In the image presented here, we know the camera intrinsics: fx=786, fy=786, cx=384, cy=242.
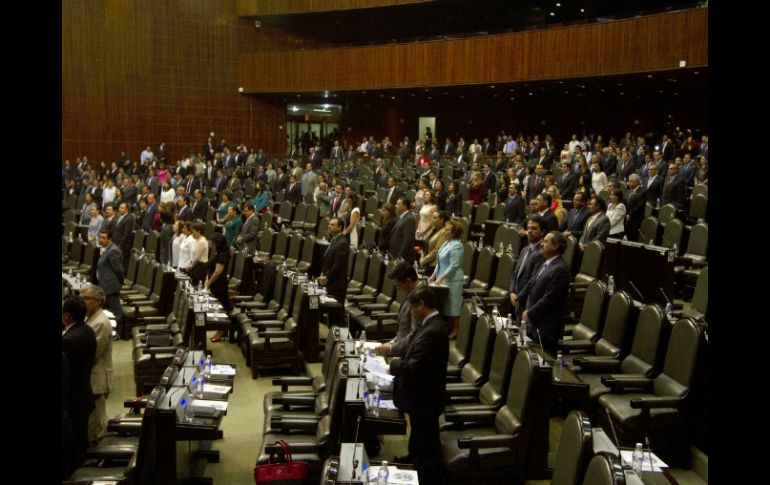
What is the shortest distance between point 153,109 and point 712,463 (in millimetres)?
25515

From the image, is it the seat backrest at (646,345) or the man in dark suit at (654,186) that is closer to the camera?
the seat backrest at (646,345)

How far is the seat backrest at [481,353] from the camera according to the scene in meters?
5.40

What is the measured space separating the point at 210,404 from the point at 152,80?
22173 millimetres

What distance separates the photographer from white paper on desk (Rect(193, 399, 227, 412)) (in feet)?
16.3

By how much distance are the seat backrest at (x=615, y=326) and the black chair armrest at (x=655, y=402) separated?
3.26ft

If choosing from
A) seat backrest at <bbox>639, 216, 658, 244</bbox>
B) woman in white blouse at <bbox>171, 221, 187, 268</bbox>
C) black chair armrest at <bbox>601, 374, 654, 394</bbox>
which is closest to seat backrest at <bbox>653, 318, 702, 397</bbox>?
black chair armrest at <bbox>601, 374, 654, 394</bbox>

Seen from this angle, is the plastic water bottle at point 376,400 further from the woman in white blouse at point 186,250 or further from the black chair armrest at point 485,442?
the woman in white blouse at point 186,250

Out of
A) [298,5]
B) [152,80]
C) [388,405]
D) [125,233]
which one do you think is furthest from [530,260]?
[152,80]

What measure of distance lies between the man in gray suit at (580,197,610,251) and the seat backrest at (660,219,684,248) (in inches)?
30.8

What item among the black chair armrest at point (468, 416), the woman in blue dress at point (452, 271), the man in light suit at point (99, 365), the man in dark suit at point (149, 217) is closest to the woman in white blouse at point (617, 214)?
the woman in blue dress at point (452, 271)

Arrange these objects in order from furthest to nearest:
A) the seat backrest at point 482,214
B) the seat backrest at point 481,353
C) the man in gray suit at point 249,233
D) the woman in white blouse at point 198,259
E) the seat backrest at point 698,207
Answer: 1. the seat backrest at point 482,214
2. the man in gray suit at point 249,233
3. the seat backrest at point 698,207
4. the woman in white blouse at point 198,259
5. the seat backrest at point 481,353

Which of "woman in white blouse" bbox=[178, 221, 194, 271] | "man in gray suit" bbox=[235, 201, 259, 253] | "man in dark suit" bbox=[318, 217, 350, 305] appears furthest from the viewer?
"man in gray suit" bbox=[235, 201, 259, 253]

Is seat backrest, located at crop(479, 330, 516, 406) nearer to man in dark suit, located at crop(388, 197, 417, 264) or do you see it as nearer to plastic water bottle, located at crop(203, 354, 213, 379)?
plastic water bottle, located at crop(203, 354, 213, 379)

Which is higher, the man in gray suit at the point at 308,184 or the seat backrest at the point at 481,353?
the man in gray suit at the point at 308,184
